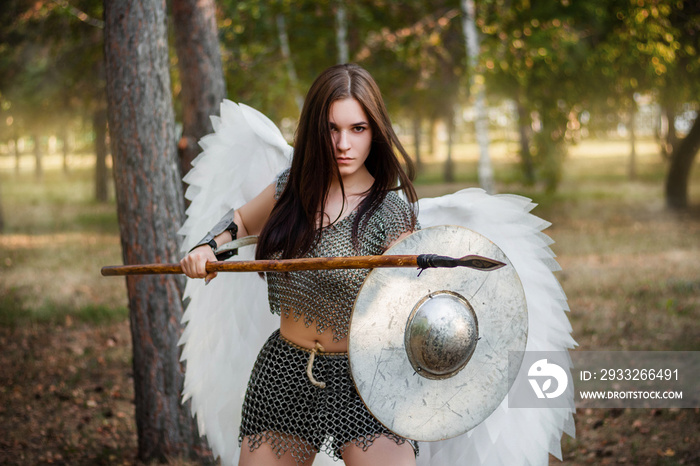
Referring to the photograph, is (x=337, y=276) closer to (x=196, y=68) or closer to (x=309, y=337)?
(x=309, y=337)

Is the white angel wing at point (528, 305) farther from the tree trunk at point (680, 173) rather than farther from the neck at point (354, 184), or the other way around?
the tree trunk at point (680, 173)

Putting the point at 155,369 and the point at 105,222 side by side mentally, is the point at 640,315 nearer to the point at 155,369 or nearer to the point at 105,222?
the point at 155,369

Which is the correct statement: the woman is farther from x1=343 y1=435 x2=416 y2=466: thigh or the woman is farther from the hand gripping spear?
the hand gripping spear

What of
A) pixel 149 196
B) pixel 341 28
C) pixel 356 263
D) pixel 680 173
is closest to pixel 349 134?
pixel 356 263

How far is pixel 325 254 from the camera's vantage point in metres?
2.26

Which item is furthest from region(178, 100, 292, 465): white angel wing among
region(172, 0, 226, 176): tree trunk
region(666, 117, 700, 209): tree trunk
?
region(666, 117, 700, 209): tree trunk

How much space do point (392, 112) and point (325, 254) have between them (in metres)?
14.3

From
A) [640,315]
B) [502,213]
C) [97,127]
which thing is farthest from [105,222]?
[502,213]

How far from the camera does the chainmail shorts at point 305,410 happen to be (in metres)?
2.17

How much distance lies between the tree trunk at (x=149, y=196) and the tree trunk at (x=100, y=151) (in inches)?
548

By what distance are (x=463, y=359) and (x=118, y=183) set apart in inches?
101

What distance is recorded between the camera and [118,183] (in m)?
3.90
